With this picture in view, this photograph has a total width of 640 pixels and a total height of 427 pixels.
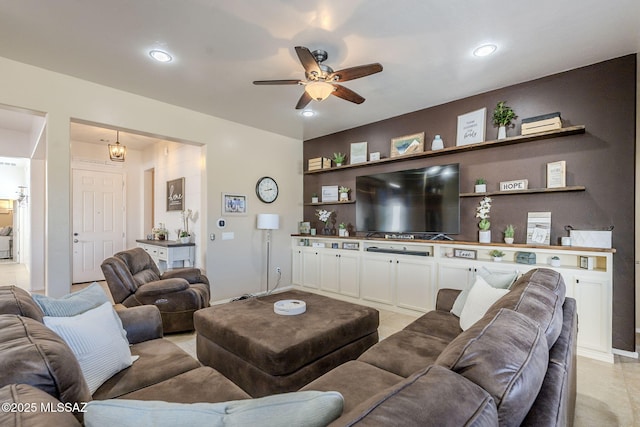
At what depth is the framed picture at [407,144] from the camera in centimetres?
409

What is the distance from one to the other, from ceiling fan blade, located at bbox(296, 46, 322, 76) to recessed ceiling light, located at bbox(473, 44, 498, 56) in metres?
1.44

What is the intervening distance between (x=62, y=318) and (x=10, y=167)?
1007 cm

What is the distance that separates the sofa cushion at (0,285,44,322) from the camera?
1.34m

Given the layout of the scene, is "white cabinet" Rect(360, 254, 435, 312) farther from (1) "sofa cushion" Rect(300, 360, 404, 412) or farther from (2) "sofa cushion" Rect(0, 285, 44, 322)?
(2) "sofa cushion" Rect(0, 285, 44, 322)

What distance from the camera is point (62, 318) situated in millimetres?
1523

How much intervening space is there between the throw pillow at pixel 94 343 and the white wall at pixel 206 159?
2.05m

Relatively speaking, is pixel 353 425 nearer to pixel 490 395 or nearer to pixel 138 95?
pixel 490 395

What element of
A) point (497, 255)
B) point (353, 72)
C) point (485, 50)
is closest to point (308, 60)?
point (353, 72)

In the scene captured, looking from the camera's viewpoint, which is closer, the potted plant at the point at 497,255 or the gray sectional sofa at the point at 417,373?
the gray sectional sofa at the point at 417,373

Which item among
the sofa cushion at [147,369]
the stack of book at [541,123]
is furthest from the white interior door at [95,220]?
the stack of book at [541,123]

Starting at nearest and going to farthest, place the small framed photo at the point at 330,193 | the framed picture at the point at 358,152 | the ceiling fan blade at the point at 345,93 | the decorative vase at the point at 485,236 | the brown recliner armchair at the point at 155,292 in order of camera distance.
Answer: the ceiling fan blade at the point at 345,93
the brown recliner armchair at the point at 155,292
the decorative vase at the point at 485,236
the framed picture at the point at 358,152
the small framed photo at the point at 330,193

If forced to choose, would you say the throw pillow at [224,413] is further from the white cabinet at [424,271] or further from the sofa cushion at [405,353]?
the white cabinet at [424,271]

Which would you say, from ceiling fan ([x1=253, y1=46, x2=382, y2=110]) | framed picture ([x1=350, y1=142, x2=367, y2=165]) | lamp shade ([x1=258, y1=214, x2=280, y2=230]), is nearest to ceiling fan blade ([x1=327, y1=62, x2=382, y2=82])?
ceiling fan ([x1=253, y1=46, x2=382, y2=110])

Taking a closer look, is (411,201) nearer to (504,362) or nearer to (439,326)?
(439,326)
